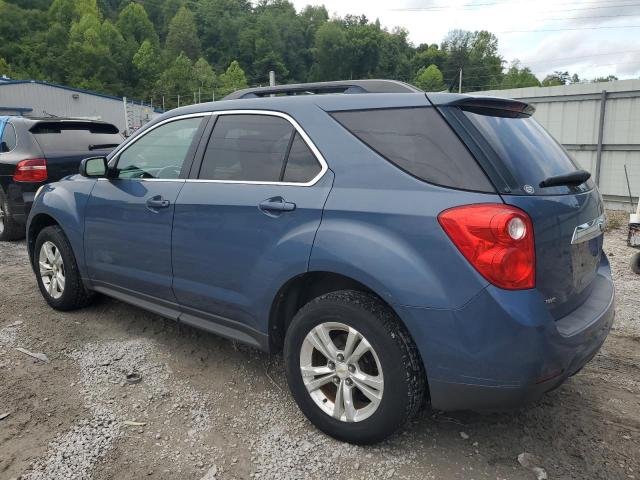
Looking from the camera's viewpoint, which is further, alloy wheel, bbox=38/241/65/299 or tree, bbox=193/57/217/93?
tree, bbox=193/57/217/93

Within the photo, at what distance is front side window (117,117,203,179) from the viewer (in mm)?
3420

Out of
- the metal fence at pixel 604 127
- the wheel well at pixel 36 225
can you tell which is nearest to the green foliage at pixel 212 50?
the metal fence at pixel 604 127

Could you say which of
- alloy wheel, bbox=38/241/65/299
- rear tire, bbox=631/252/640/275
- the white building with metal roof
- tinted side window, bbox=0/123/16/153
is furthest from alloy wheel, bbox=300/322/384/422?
the white building with metal roof

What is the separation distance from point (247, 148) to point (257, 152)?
0.30 ft

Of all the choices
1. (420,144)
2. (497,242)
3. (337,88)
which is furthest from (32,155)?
(497,242)

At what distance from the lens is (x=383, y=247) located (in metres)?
2.31

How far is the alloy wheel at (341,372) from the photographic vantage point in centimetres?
245

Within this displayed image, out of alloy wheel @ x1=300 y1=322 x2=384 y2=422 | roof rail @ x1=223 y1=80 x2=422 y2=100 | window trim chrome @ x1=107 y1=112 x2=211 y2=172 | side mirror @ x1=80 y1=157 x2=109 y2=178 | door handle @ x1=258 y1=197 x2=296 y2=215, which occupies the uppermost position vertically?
roof rail @ x1=223 y1=80 x2=422 y2=100

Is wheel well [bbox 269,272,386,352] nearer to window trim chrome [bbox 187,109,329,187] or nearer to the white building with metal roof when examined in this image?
window trim chrome [bbox 187,109,329,187]

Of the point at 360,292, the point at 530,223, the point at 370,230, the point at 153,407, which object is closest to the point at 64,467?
the point at 153,407

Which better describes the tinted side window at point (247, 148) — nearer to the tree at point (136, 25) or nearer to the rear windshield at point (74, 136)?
the rear windshield at point (74, 136)

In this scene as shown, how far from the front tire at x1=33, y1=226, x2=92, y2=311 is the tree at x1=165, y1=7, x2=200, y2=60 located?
113 meters

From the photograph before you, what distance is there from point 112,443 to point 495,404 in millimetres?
1896

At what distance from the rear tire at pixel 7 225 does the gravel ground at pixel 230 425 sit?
3801mm
